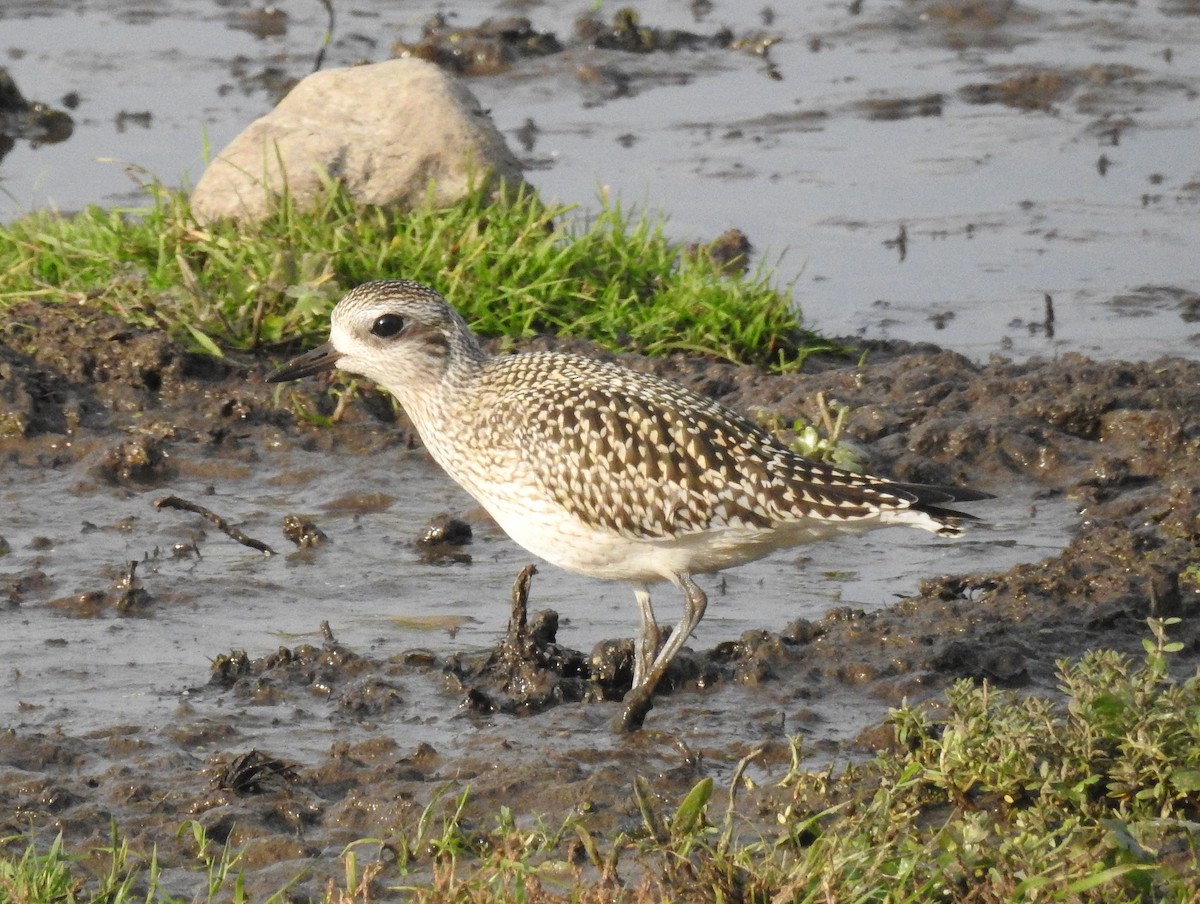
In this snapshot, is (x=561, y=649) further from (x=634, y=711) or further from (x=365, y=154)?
(x=365, y=154)

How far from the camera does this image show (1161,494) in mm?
7777

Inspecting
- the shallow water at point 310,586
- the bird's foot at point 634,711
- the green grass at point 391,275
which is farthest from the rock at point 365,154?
the bird's foot at point 634,711

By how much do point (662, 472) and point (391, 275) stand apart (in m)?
3.44

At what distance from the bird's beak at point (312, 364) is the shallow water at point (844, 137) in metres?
3.32

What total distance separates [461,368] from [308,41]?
985cm

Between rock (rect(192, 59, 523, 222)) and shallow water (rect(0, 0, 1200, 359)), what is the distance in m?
0.75

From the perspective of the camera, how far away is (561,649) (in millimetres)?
6508

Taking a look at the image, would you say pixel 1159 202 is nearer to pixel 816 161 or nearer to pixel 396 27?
pixel 816 161

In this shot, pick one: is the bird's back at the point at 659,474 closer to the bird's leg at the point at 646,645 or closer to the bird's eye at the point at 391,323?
the bird's leg at the point at 646,645

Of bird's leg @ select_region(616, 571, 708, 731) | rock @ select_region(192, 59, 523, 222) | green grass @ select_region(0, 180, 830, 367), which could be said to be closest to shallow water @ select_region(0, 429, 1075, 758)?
bird's leg @ select_region(616, 571, 708, 731)

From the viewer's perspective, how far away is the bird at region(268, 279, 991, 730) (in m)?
6.14

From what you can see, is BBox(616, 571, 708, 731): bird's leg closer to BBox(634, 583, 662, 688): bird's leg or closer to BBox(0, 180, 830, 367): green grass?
BBox(634, 583, 662, 688): bird's leg

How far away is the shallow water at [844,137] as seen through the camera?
433 inches

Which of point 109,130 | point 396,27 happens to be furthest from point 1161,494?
point 396,27
